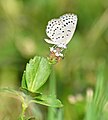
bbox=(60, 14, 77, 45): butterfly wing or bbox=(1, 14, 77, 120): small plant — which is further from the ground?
bbox=(60, 14, 77, 45): butterfly wing

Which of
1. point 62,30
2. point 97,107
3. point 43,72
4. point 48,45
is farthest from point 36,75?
point 48,45

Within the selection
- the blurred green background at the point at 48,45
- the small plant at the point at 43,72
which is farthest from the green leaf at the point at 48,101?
the blurred green background at the point at 48,45

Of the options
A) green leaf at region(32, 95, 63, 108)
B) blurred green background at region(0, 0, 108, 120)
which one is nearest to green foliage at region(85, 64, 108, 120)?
green leaf at region(32, 95, 63, 108)

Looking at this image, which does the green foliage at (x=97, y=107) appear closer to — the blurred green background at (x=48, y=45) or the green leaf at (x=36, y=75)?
the green leaf at (x=36, y=75)

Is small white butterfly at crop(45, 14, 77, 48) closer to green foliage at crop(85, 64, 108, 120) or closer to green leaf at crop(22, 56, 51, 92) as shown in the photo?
green leaf at crop(22, 56, 51, 92)

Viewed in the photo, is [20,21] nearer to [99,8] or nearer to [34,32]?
[34,32]

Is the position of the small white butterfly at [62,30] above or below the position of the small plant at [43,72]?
above
